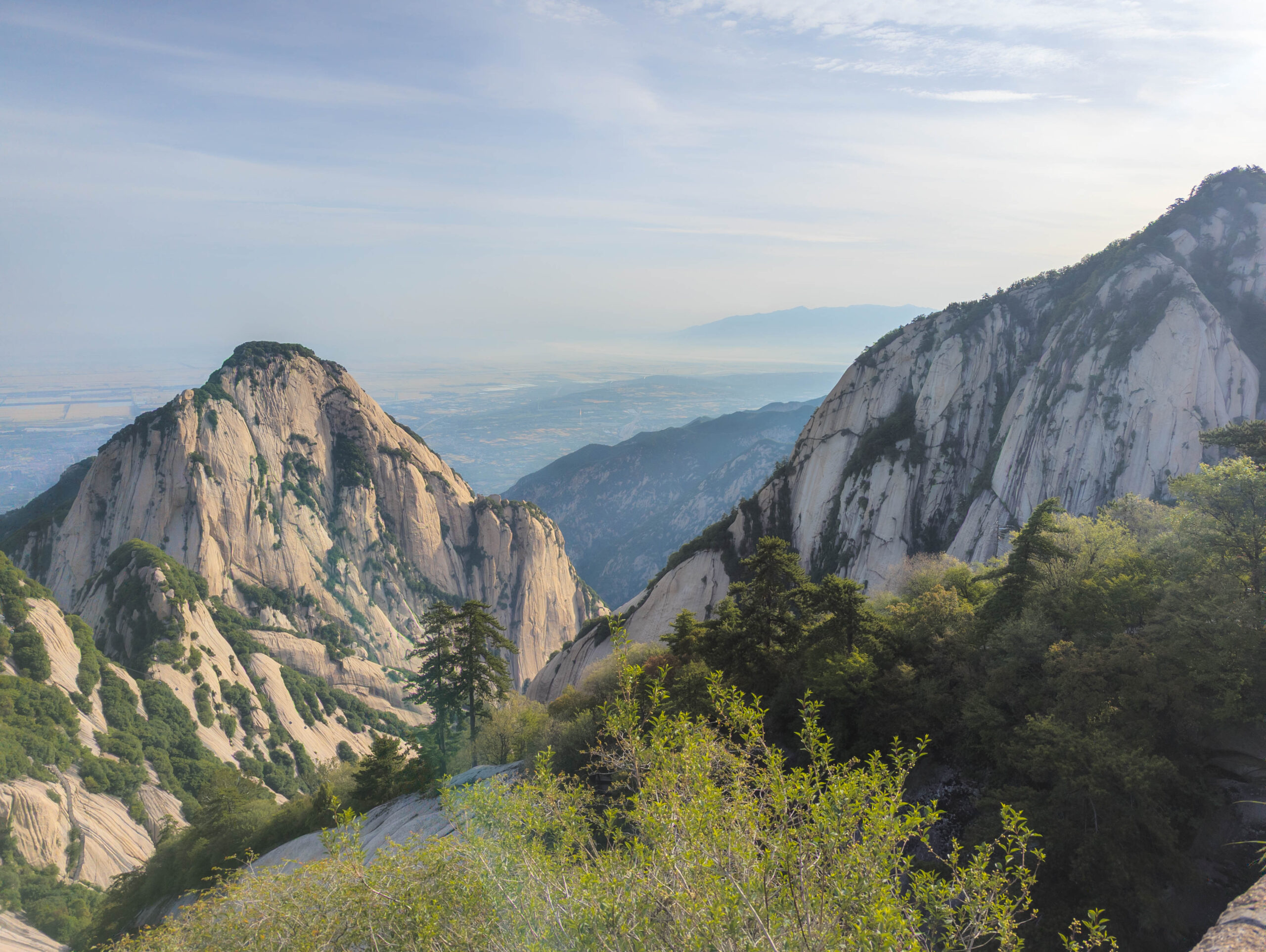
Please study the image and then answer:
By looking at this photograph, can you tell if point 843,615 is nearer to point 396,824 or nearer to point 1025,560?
point 1025,560

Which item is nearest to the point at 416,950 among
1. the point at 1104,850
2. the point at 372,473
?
the point at 1104,850

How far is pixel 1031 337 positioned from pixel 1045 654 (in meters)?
59.9

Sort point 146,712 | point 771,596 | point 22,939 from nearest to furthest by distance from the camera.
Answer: point 771,596
point 22,939
point 146,712

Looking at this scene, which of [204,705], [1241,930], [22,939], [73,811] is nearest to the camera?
[1241,930]

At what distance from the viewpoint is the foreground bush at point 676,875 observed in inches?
334

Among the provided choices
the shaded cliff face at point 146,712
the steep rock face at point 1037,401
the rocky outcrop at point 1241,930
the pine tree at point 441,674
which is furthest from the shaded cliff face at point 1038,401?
the shaded cliff face at point 146,712

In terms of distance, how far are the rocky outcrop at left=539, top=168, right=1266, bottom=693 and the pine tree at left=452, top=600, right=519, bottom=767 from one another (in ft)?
97.4

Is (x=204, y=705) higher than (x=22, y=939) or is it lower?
lower


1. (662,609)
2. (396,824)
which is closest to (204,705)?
(396,824)

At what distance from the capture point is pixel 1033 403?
60.5 metres

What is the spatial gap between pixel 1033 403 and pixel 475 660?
55549 mm

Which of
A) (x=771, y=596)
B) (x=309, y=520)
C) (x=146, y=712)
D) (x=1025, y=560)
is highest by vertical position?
(x=1025, y=560)

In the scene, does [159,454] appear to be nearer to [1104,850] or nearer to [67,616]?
[67,616]

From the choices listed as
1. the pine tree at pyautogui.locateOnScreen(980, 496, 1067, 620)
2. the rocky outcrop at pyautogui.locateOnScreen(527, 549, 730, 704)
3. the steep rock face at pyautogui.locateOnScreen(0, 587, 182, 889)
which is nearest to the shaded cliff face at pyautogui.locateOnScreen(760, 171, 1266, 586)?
the rocky outcrop at pyautogui.locateOnScreen(527, 549, 730, 704)
